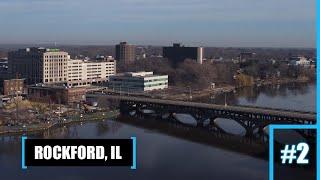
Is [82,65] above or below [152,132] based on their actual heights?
above

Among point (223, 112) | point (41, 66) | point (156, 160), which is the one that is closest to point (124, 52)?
point (41, 66)

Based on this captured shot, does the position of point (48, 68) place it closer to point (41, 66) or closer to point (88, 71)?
point (41, 66)

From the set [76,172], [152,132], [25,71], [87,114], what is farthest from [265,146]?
[25,71]

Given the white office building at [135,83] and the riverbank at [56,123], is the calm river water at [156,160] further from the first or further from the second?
the white office building at [135,83]

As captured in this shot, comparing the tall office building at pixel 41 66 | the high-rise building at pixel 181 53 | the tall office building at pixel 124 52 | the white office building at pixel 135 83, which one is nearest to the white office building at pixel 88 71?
the tall office building at pixel 41 66

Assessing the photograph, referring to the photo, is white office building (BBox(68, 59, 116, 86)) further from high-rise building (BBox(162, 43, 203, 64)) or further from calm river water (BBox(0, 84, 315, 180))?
calm river water (BBox(0, 84, 315, 180))

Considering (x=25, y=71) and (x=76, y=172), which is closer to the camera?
(x=76, y=172)

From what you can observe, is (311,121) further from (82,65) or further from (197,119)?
(82,65)
